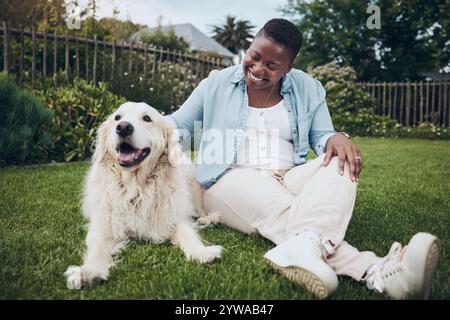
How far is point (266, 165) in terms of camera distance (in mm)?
2955


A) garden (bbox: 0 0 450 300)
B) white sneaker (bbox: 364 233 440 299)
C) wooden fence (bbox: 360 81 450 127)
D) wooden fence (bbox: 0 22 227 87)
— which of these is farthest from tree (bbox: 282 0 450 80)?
white sneaker (bbox: 364 233 440 299)

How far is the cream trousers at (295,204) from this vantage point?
2.06m

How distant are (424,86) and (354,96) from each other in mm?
2939

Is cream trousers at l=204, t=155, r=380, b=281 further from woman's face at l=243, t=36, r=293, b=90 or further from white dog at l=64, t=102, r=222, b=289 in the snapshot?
woman's face at l=243, t=36, r=293, b=90

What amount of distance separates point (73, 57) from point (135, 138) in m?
6.54

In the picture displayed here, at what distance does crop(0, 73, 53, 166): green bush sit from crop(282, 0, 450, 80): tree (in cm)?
1581

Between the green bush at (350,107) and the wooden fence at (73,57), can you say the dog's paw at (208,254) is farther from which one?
the green bush at (350,107)

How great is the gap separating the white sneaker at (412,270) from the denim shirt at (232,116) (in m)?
1.25

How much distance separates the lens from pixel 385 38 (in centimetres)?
1922

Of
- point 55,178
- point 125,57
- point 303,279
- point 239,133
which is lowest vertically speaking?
point 55,178

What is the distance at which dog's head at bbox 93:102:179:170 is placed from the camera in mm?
2572

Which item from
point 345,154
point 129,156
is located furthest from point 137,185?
point 345,154
